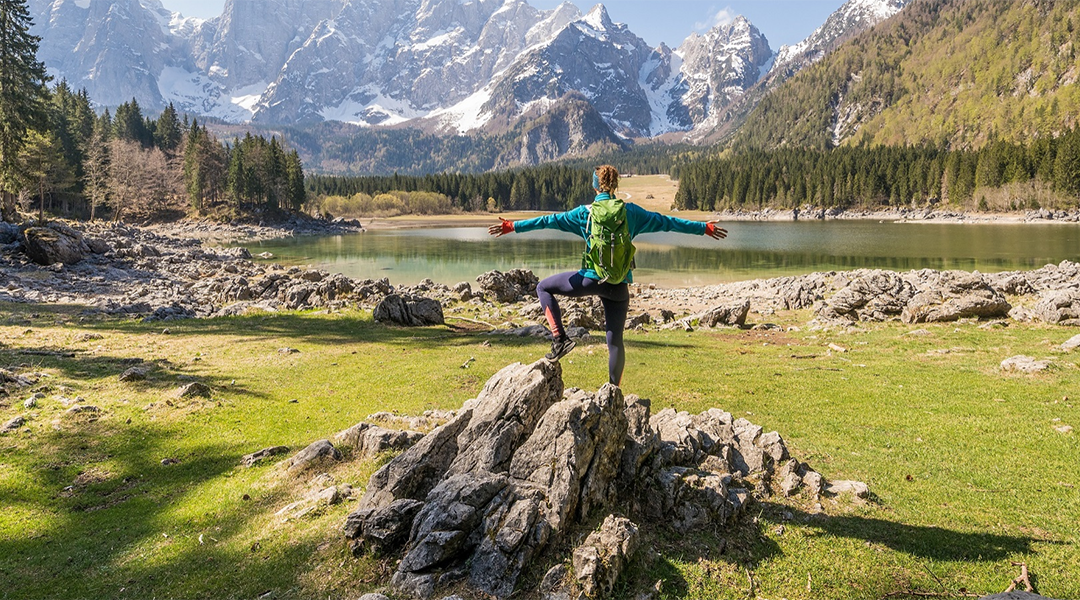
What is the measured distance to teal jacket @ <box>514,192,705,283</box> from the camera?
26.1ft

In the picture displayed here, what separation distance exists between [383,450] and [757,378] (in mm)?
10891

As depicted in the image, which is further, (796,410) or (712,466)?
(796,410)

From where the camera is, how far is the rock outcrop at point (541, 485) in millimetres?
6102

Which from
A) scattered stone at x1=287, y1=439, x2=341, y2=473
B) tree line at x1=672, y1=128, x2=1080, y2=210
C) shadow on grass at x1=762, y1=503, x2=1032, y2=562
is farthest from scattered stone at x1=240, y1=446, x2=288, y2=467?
tree line at x1=672, y1=128, x2=1080, y2=210

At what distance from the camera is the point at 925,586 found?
6.11 m

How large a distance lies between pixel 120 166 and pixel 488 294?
291 feet

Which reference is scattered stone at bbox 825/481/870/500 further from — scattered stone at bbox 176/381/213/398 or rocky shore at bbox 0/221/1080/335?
rocky shore at bbox 0/221/1080/335

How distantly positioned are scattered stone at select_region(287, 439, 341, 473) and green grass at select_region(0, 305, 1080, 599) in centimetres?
39

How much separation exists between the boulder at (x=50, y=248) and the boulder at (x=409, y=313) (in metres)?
30.9

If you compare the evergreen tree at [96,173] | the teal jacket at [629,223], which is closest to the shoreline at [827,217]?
the evergreen tree at [96,173]

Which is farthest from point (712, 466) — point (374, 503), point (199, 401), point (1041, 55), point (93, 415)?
point (1041, 55)

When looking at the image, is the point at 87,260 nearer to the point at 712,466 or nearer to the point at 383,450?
the point at 383,450

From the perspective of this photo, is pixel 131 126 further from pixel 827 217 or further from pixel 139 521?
pixel 827 217

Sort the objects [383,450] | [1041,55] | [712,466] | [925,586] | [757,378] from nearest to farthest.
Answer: [925,586], [712,466], [383,450], [757,378], [1041,55]
